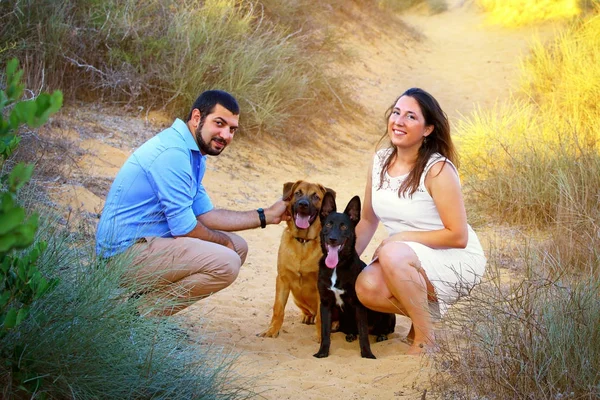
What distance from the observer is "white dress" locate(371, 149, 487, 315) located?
175 inches

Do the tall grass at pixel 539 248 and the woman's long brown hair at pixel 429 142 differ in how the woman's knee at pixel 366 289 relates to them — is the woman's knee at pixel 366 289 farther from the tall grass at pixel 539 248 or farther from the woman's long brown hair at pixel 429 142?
the tall grass at pixel 539 248

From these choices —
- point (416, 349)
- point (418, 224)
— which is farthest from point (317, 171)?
point (416, 349)

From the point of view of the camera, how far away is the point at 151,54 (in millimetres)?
10055

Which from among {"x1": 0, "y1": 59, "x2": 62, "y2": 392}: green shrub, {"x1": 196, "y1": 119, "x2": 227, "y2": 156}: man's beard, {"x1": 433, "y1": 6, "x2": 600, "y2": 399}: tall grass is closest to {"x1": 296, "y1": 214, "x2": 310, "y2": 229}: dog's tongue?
{"x1": 196, "y1": 119, "x2": 227, "y2": 156}: man's beard

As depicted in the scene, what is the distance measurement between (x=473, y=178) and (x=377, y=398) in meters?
5.30

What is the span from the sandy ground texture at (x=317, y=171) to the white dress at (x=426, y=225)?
0.53m

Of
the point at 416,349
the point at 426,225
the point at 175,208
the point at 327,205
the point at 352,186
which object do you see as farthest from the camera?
the point at 352,186

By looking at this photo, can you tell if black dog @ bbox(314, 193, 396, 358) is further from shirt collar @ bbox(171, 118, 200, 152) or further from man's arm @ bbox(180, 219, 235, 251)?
shirt collar @ bbox(171, 118, 200, 152)

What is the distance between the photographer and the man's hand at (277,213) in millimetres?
5121

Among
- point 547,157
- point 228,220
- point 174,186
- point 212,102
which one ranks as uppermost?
point 212,102

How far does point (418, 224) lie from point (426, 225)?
51 mm

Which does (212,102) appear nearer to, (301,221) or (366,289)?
(301,221)

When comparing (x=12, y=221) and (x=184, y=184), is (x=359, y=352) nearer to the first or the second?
(x=184, y=184)

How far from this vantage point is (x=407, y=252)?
4.41 m
